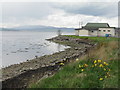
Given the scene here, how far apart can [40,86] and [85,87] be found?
179 centimetres

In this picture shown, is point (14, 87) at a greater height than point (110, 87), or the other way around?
point (110, 87)

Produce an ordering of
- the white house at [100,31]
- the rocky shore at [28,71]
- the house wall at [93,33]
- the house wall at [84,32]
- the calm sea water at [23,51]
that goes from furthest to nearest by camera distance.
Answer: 1. the house wall at [84,32]
2. the house wall at [93,33]
3. the white house at [100,31]
4. the calm sea water at [23,51]
5. the rocky shore at [28,71]

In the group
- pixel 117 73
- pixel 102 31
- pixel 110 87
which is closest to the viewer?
pixel 110 87

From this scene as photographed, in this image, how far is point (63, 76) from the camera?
5641mm

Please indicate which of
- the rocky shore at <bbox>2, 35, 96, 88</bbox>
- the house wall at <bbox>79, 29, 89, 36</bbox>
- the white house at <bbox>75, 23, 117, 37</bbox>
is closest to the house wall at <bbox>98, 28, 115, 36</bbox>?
the white house at <bbox>75, 23, 117, 37</bbox>

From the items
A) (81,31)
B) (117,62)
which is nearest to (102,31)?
(81,31)

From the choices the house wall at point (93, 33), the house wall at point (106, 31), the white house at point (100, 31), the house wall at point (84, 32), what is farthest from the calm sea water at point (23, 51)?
the house wall at point (106, 31)

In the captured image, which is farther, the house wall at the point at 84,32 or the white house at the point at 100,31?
the house wall at the point at 84,32

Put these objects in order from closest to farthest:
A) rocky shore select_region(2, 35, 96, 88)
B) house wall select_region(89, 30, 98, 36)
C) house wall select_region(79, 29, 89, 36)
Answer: rocky shore select_region(2, 35, 96, 88) → house wall select_region(89, 30, 98, 36) → house wall select_region(79, 29, 89, 36)

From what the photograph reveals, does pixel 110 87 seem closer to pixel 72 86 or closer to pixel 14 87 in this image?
pixel 72 86

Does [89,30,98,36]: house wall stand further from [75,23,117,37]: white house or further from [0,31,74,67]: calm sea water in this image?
[0,31,74,67]: calm sea water

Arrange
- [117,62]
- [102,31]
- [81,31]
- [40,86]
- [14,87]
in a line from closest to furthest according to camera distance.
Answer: [40,86] < [14,87] < [117,62] < [102,31] < [81,31]

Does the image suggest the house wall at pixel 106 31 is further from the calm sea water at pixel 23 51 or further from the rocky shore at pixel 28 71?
the rocky shore at pixel 28 71

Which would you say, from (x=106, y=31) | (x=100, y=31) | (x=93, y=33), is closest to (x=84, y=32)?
(x=93, y=33)
